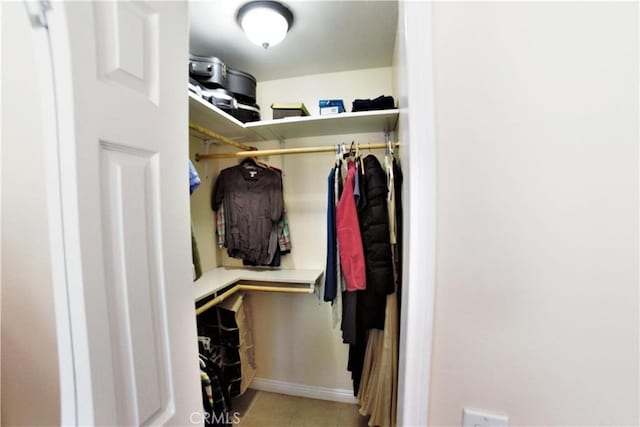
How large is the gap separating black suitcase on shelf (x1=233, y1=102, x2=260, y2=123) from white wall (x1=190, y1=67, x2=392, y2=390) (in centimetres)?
33

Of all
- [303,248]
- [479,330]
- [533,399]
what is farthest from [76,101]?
[303,248]

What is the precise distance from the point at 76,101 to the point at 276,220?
54.7 inches

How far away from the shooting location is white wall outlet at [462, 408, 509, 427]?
496 millimetres

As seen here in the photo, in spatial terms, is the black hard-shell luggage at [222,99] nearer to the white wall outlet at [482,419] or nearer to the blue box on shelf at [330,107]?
the blue box on shelf at [330,107]

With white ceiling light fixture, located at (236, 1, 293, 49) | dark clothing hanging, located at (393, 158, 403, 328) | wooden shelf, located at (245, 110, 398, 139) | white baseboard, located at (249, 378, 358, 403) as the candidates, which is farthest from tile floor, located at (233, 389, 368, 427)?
white ceiling light fixture, located at (236, 1, 293, 49)

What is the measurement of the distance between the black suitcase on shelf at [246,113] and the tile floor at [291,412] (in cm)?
204

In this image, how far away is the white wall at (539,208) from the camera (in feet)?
1.41

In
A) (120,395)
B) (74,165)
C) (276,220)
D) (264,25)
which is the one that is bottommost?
(120,395)

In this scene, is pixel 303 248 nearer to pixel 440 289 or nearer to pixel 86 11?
pixel 440 289

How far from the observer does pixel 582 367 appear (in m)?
0.46

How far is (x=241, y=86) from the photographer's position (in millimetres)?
1620

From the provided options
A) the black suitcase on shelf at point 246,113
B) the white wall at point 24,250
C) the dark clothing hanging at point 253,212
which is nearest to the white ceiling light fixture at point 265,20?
the black suitcase on shelf at point 246,113

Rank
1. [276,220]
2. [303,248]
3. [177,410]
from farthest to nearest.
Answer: [303,248] → [276,220] → [177,410]

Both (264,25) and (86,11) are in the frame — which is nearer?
(86,11)
